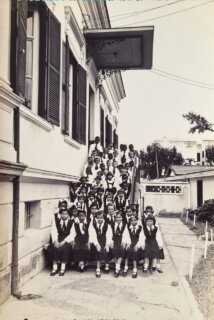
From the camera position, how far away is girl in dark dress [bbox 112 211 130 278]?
6.09 m

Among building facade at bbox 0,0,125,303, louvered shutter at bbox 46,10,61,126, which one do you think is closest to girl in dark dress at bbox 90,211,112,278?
building facade at bbox 0,0,125,303

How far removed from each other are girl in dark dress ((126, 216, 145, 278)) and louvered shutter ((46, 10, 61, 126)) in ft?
6.00

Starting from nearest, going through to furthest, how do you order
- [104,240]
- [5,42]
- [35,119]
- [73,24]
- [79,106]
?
1. [5,42]
2. [35,119]
3. [104,240]
4. [73,24]
5. [79,106]

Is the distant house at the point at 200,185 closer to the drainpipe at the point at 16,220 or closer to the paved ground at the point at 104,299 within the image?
Result: the paved ground at the point at 104,299

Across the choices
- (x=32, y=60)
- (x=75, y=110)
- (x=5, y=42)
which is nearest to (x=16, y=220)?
(x=5, y=42)

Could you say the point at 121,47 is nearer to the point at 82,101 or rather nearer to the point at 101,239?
the point at 82,101

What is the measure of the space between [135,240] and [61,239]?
1022 millimetres

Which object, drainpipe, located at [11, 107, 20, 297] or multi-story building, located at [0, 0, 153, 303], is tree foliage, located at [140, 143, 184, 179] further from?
drainpipe, located at [11, 107, 20, 297]

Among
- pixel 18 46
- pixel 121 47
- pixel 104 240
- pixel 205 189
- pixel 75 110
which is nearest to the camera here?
pixel 18 46

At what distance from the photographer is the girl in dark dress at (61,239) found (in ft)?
19.4

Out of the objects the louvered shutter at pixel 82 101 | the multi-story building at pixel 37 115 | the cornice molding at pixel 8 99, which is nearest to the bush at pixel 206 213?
the multi-story building at pixel 37 115

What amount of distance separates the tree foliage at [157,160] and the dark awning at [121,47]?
1006 inches

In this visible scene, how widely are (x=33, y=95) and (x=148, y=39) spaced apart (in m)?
4.51

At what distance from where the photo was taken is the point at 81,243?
20.0ft
